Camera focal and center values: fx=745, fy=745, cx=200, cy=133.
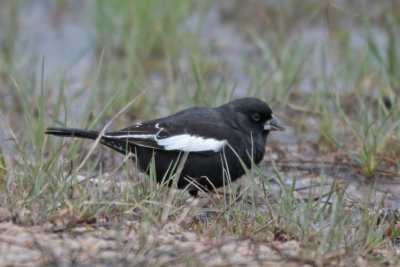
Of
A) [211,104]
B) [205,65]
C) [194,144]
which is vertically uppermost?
[205,65]

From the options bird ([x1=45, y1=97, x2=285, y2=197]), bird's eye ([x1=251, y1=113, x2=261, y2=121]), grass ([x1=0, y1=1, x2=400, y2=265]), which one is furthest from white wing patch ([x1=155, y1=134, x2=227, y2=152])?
bird's eye ([x1=251, y1=113, x2=261, y2=121])

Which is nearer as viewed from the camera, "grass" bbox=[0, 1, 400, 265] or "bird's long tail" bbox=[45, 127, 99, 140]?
"grass" bbox=[0, 1, 400, 265]

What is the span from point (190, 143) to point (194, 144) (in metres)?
0.03

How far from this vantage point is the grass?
12.0 ft

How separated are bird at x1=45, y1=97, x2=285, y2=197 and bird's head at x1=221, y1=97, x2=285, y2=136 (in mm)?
10

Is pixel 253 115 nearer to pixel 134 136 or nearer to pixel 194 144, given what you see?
pixel 194 144

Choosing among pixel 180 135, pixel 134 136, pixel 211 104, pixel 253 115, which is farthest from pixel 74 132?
pixel 211 104

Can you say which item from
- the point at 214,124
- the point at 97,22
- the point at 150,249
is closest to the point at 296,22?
Answer: the point at 97,22

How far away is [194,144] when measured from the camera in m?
4.71

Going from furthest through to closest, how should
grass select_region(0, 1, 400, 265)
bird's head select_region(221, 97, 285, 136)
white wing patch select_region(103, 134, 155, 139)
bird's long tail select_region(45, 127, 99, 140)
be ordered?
bird's head select_region(221, 97, 285, 136) < white wing patch select_region(103, 134, 155, 139) < bird's long tail select_region(45, 127, 99, 140) < grass select_region(0, 1, 400, 265)

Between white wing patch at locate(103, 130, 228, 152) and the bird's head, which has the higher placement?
the bird's head

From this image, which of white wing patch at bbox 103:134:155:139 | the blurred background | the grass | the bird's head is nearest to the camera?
the grass

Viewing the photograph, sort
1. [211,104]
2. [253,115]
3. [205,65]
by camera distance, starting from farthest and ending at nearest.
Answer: [205,65] → [211,104] → [253,115]

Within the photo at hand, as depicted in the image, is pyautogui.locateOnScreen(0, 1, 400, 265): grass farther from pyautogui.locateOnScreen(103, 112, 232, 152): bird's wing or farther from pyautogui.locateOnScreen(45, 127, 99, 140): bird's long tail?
pyautogui.locateOnScreen(103, 112, 232, 152): bird's wing
